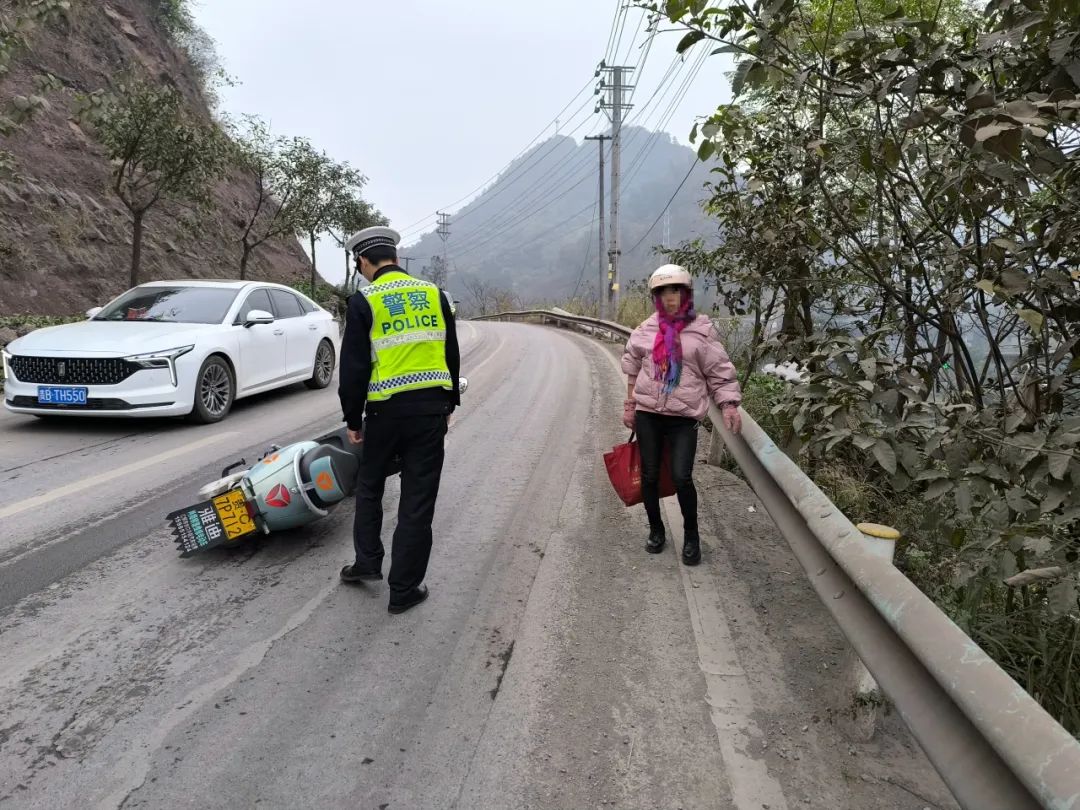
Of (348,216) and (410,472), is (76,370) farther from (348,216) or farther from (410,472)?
(348,216)

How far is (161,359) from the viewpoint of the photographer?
7.24 meters

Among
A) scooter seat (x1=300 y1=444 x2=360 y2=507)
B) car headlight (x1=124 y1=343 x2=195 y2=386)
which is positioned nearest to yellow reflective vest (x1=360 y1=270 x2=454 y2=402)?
scooter seat (x1=300 y1=444 x2=360 y2=507)

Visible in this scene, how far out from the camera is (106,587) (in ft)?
12.5

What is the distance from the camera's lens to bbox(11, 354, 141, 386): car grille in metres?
7.02

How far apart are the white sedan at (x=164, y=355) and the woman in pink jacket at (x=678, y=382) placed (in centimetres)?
510

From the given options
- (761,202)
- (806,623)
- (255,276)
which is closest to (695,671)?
(806,623)

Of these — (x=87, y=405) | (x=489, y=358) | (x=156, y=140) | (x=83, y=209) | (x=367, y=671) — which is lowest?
(x=367, y=671)

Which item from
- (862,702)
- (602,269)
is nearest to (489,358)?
(862,702)

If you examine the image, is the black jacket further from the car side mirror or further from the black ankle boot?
the car side mirror

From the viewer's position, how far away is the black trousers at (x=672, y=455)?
14.2 feet

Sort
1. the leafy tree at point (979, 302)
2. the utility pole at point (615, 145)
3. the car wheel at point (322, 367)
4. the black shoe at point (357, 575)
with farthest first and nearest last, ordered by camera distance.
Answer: the utility pole at point (615, 145) < the car wheel at point (322, 367) < the black shoe at point (357, 575) < the leafy tree at point (979, 302)

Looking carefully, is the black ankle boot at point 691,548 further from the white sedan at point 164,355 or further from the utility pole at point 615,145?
the utility pole at point 615,145

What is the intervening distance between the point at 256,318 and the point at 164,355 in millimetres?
1479

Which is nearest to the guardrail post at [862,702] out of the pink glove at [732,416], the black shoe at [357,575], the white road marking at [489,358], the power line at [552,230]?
the pink glove at [732,416]
